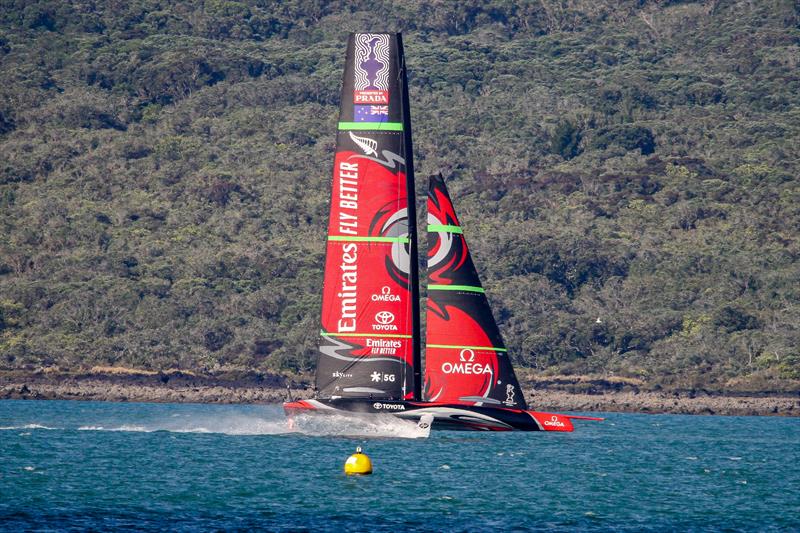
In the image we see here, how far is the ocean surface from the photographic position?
105 feet

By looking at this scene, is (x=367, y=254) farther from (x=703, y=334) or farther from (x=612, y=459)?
(x=703, y=334)

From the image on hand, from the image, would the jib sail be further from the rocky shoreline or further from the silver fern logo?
the rocky shoreline

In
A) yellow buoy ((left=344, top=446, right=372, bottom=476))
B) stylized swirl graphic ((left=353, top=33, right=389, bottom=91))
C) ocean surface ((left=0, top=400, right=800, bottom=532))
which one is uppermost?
stylized swirl graphic ((left=353, top=33, right=389, bottom=91))

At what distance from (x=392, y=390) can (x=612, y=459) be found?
997 centimetres

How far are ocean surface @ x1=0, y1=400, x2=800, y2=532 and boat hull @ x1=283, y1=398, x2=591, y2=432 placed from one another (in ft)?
2.05

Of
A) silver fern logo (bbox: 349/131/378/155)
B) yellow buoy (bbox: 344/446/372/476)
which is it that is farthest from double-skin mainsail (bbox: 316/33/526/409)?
yellow buoy (bbox: 344/446/372/476)

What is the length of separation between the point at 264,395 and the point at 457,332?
5316 cm

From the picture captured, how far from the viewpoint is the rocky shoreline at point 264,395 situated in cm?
9400

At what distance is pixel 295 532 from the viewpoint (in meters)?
29.6

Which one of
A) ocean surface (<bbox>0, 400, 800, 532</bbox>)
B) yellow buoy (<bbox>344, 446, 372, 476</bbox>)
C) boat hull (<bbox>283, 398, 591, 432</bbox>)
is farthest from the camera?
boat hull (<bbox>283, 398, 591, 432</bbox>)

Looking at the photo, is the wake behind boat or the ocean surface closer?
the ocean surface

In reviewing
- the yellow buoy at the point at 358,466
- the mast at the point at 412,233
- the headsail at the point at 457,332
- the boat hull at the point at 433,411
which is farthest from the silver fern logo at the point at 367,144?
the yellow buoy at the point at 358,466

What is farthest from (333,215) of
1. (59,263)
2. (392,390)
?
(59,263)

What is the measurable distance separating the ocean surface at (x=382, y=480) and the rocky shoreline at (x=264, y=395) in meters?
29.4
